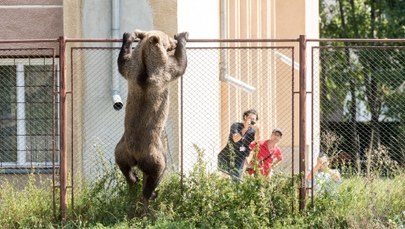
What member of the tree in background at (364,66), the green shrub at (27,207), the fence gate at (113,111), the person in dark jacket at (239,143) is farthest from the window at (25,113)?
the tree in background at (364,66)

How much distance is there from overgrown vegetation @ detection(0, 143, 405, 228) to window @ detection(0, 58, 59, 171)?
5.93 ft

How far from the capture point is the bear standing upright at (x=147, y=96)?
15.7 m

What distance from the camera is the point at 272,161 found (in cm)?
1712

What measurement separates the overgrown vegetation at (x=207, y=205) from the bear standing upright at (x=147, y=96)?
1.62 feet

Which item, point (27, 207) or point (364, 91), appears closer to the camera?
point (27, 207)

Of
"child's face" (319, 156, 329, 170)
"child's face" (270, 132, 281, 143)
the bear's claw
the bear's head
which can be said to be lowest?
"child's face" (319, 156, 329, 170)

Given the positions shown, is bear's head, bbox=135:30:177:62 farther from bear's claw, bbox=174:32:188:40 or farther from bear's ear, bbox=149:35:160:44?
bear's claw, bbox=174:32:188:40

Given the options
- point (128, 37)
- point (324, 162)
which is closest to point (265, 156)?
point (324, 162)

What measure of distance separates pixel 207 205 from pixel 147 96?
154cm

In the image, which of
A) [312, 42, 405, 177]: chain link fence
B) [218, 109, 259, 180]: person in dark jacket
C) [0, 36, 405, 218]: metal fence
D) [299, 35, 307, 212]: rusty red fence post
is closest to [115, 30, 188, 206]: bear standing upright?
[0, 36, 405, 218]: metal fence

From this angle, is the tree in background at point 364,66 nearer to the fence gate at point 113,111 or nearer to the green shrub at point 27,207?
the fence gate at point 113,111

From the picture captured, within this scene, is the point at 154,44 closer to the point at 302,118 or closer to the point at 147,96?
the point at 147,96

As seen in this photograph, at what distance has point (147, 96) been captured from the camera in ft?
51.8

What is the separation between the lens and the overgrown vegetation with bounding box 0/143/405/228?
16047mm
